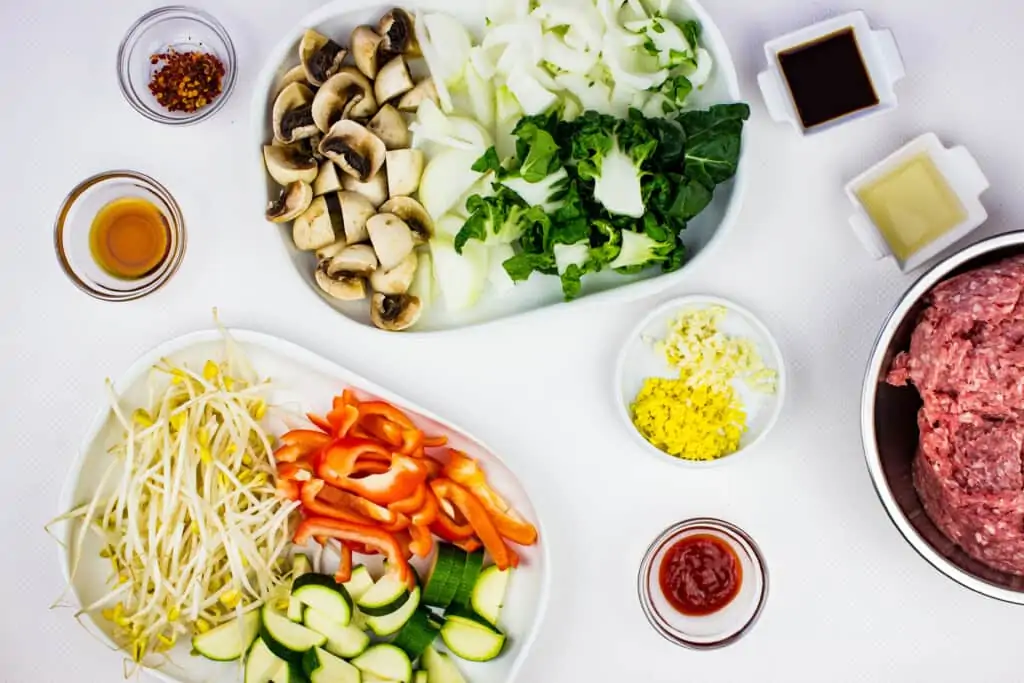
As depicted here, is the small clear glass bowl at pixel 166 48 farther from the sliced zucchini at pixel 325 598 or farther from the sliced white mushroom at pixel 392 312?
the sliced zucchini at pixel 325 598

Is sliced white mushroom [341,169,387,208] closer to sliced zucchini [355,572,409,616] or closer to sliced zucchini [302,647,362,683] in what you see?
sliced zucchini [355,572,409,616]

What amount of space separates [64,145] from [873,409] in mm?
1929

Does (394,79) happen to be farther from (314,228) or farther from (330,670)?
(330,670)

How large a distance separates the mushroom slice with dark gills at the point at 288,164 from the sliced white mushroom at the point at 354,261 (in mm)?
181

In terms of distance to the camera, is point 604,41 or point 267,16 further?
point 267,16

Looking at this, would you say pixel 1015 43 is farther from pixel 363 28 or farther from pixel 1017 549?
pixel 363 28

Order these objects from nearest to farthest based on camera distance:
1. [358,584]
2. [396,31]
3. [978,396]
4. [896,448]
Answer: [978,396]
[896,448]
[396,31]
[358,584]

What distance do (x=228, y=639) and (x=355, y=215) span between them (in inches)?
39.0

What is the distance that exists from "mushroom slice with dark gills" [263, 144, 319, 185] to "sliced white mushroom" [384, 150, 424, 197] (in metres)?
0.17

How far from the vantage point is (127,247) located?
2.48 meters

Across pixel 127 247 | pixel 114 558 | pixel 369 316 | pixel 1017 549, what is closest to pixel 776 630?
pixel 1017 549

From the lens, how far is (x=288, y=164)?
2.31m

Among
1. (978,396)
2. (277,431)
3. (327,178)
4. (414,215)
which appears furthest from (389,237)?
(978,396)

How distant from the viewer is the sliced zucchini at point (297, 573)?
2385 millimetres
